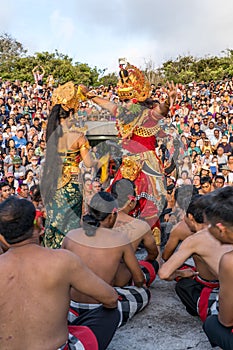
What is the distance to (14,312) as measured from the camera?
5.85 ft

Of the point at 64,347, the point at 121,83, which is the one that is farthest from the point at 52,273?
the point at 121,83

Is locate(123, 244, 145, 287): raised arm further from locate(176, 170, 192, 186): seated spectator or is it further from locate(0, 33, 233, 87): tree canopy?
locate(0, 33, 233, 87): tree canopy

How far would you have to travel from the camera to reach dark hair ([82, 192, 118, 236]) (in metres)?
2.62

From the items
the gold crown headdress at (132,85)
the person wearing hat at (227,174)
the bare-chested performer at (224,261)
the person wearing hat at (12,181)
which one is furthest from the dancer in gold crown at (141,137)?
the person wearing hat at (227,174)

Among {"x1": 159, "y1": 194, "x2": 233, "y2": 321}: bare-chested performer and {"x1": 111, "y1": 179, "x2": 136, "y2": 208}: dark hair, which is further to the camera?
{"x1": 111, "y1": 179, "x2": 136, "y2": 208}: dark hair

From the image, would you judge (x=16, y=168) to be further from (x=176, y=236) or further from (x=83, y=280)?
(x=83, y=280)

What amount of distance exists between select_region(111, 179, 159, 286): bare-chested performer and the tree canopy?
17.8 m

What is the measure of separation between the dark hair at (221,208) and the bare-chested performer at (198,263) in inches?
6.6

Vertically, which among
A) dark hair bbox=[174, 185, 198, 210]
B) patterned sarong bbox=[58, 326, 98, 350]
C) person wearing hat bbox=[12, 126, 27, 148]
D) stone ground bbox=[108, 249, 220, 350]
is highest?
person wearing hat bbox=[12, 126, 27, 148]

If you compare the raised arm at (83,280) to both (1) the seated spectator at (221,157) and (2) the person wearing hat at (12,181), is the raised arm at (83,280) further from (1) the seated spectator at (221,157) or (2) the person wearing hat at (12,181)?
(1) the seated spectator at (221,157)

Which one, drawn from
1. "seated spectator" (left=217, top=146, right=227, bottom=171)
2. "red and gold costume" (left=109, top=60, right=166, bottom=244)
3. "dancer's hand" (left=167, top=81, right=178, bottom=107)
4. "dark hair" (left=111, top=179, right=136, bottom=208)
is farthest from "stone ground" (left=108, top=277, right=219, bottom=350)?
"seated spectator" (left=217, top=146, right=227, bottom=171)

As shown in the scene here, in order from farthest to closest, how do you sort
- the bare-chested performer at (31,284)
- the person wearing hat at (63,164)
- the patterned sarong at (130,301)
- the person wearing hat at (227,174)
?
the person wearing hat at (227,174) → the person wearing hat at (63,164) → the patterned sarong at (130,301) → the bare-chested performer at (31,284)

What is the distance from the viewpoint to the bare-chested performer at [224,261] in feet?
6.57

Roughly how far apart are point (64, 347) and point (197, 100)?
12827 mm
